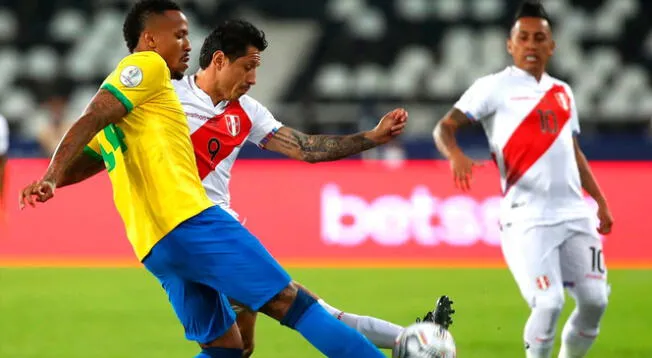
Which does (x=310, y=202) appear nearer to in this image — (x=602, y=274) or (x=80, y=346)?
(x=80, y=346)

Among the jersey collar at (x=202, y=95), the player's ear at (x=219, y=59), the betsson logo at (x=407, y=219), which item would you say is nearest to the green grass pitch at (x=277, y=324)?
the betsson logo at (x=407, y=219)

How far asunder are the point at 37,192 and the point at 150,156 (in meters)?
0.58

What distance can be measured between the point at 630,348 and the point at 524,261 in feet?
7.32

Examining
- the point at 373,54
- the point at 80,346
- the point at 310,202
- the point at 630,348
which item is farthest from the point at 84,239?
the point at 373,54

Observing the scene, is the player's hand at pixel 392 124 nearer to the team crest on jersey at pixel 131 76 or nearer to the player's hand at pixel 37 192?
the team crest on jersey at pixel 131 76

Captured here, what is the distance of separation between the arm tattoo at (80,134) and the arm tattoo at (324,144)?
134 centimetres

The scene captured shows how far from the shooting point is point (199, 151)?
6348 mm

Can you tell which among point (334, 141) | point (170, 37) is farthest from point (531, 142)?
point (170, 37)

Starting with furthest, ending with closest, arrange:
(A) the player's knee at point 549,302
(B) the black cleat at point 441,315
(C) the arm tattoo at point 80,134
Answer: (A) the player's knee at point 549,302
(B) the black cleat at point 441,315
(C) the arm tattoo at point 80,134

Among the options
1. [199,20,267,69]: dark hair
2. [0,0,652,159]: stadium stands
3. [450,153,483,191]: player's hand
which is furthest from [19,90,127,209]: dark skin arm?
[0,0,652,159]: stadium stands

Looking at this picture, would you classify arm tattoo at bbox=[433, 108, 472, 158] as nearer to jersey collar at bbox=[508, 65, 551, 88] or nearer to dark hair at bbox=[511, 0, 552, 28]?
jersey collar at bbox=[508, 65, 551, 88]

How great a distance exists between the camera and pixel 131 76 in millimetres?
5348

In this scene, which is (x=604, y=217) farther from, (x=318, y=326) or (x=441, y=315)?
(x=318, y=326)

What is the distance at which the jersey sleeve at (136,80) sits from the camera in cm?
533
